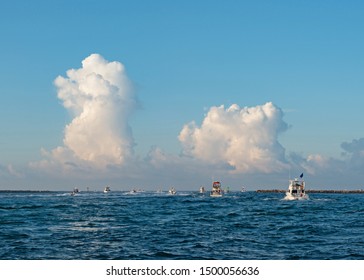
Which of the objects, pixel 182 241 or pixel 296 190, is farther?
pixel 296 190

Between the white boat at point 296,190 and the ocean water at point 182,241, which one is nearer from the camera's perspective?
the ocean water at point 182,241

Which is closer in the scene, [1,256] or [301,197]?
[1,256]

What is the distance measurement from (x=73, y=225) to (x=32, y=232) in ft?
26.8

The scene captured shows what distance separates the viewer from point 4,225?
59219 mm

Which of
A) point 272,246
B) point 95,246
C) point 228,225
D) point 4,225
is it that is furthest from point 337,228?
point 4,225

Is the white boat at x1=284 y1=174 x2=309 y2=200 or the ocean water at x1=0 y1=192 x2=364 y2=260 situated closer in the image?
the ocean water at x1=0 y1=192 x2=364 y2=260

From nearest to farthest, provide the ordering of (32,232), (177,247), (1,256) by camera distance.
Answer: (1,256), (177,247), (32,232)

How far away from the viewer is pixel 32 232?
166ft
